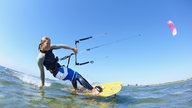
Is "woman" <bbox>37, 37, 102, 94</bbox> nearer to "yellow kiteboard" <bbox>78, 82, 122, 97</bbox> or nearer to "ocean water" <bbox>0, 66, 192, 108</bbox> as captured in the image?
"yellow kiteboard" <bbox>78, 82, 122, 97</bbox>

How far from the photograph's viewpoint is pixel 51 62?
11.5 m

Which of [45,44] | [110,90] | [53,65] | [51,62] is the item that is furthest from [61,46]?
[110,90]

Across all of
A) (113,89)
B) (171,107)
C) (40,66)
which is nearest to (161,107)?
(171,107)

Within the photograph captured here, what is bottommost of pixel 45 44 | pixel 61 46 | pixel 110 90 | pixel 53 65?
pixel 110 90

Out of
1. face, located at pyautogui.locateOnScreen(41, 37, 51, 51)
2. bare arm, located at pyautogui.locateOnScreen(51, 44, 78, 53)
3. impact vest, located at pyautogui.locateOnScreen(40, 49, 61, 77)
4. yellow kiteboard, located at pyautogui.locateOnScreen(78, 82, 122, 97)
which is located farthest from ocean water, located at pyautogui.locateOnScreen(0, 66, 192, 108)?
bare arm, located at pyautogui.locateOnScreen(51, 44, 78, 53)

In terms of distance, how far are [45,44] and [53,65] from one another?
60.0 inches

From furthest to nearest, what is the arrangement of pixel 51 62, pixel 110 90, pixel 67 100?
Result: pixel 110 90 → pixel 51 62 → pixel 67 100

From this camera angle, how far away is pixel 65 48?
1125 cm

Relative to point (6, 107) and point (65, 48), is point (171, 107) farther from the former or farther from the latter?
point (6, 107)

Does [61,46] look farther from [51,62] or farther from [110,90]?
[110,90]

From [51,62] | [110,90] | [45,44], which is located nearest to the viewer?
[45,44]

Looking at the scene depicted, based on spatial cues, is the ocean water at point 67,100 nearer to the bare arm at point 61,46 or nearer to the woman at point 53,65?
the woman at point 53,65

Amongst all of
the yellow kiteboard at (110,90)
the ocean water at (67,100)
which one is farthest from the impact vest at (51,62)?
the yellow kiteboard at (110,90)

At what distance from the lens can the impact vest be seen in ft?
37.0
